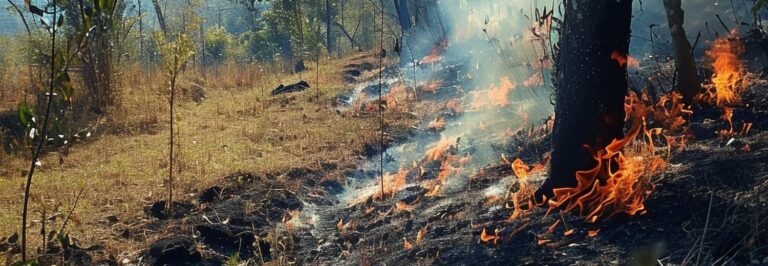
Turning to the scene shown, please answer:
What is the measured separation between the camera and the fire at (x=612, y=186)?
4355mm

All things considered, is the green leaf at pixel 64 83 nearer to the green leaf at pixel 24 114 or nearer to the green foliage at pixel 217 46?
the green leaf at pixel 24 114

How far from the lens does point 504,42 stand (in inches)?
690

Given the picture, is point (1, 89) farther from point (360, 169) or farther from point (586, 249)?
point (586, 249)

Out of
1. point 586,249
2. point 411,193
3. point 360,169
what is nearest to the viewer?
point 586,249

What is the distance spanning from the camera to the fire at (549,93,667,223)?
436cm

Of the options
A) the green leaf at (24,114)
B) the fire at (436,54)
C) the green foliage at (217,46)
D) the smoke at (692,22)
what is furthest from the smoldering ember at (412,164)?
the green foliage at (217,46)

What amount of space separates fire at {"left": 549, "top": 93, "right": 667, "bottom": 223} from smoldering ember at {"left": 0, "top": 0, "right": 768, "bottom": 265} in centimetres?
2

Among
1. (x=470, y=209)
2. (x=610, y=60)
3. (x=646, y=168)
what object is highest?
(x=610, y=60)

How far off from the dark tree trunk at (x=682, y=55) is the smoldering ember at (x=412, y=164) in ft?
0.07

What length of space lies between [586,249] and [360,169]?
16.8ft

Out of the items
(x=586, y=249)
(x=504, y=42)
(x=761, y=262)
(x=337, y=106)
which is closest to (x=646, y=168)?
(x=586, y=249)

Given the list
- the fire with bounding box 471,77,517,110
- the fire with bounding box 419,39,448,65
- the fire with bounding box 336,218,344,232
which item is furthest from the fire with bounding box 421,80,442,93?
the fire with bounding box 336,218,344,232

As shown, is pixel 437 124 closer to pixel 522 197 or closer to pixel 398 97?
pixel 398 97

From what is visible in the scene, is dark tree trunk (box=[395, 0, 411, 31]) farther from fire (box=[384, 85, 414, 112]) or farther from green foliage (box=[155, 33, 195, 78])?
green foliage (box=[155, 33, 195, 78])
